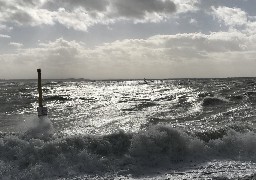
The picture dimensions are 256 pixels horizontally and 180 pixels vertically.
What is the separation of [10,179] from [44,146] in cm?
187

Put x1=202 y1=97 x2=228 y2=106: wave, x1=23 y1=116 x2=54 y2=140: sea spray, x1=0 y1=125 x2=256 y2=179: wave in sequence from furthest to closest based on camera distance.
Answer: x1=202 y1=97 x2=228 y2=106: wave < x1=23 y1=116 x2=54 y2=140: sea spray < x1=0 y1=125 x2=256 y2=179: wave

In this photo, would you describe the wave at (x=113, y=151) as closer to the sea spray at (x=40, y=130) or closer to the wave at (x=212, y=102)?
the sea spray at (x=40, y=130)

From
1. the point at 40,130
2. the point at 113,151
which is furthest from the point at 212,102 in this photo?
the point at 113,151

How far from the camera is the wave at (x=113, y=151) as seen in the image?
10578 millimetres

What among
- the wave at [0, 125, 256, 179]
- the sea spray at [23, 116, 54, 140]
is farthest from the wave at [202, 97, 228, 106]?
the sea spray at [23, 116, 54, 140]

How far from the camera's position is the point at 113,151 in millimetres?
12156

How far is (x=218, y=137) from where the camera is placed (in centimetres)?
1391

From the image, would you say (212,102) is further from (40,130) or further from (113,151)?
(113,151)

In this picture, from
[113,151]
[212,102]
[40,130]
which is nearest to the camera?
[113,151]

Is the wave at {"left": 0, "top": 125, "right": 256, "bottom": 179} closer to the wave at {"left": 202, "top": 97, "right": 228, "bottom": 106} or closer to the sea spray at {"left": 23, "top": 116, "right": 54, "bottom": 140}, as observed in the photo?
the sea spray at {"left": 23, "top": 116, "right": 54, "bottom": 140}

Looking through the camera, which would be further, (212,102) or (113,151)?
(212,102)

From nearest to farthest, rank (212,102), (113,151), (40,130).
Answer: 1. (113,151)
2. (40,130)
3. (212,102)

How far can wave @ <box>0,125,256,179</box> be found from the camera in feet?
34.7

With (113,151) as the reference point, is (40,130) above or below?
above
